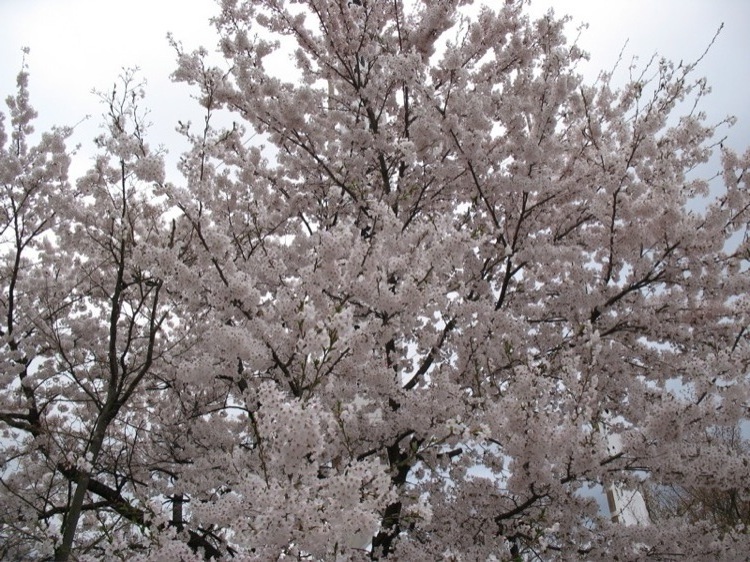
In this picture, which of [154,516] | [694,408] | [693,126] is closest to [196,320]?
[154,516]

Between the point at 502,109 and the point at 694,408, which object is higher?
the point at 502,109

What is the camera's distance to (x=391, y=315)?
162 inches

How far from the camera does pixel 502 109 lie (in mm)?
5508

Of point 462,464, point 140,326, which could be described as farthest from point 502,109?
point 140,326

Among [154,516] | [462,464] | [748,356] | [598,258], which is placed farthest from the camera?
[598,258]

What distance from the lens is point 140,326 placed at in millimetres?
7488

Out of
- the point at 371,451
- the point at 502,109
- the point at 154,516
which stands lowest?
the point at 154,516

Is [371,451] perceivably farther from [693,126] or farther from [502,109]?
[693,126]

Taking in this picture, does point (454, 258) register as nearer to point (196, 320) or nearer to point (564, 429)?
point (564, 429)

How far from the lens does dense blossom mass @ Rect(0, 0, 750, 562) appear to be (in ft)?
11.6

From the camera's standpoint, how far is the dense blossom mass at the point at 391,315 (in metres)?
3.52

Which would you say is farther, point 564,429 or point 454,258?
point 454,258

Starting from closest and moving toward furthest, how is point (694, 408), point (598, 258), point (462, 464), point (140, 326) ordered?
point (694, 408), point (462, 464), point (598, 258), point (140, 326)

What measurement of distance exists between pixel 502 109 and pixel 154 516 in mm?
4657
